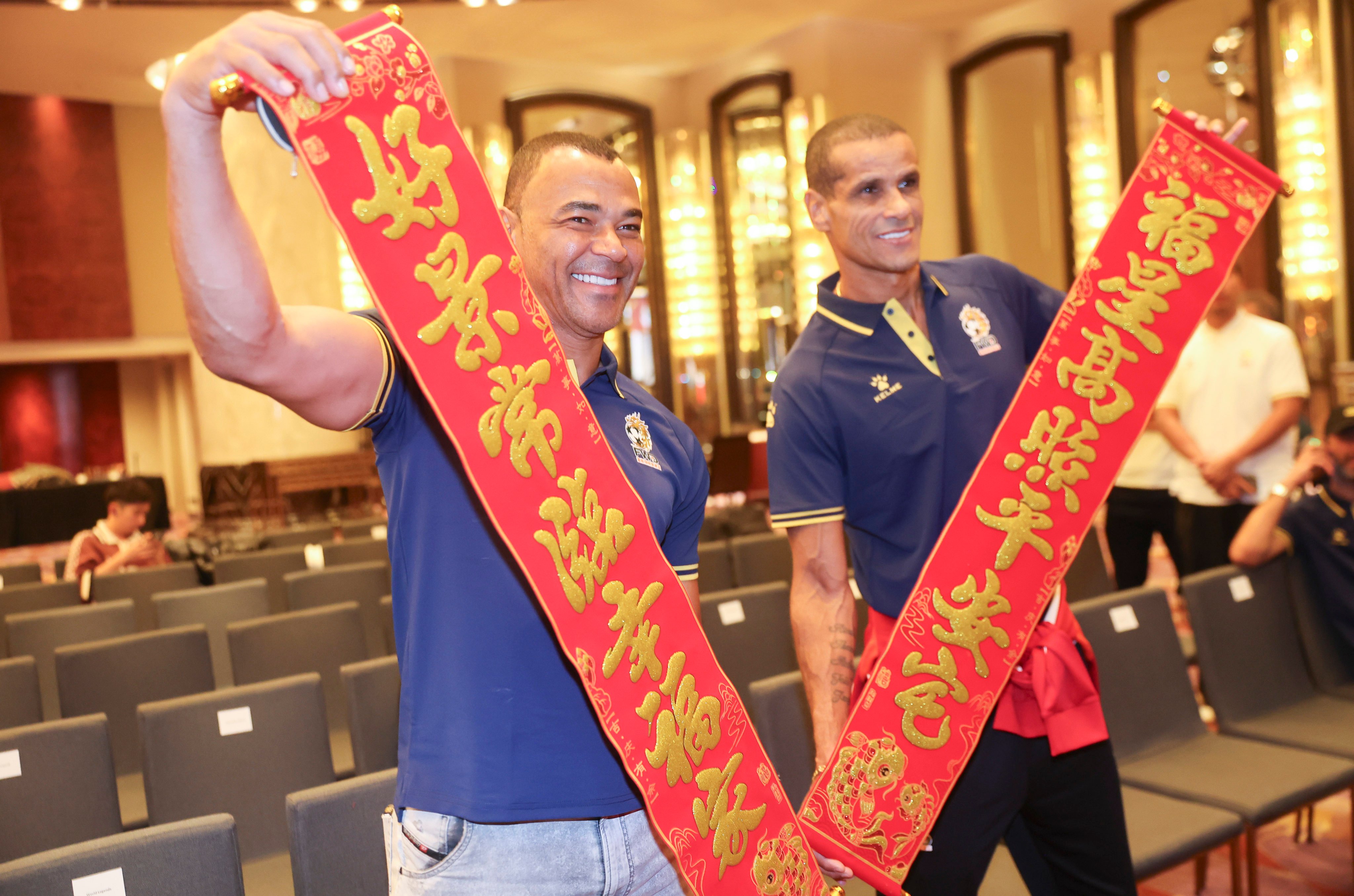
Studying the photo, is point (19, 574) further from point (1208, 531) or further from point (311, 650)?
point (1208, 531)

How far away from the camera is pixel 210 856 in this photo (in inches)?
67.4

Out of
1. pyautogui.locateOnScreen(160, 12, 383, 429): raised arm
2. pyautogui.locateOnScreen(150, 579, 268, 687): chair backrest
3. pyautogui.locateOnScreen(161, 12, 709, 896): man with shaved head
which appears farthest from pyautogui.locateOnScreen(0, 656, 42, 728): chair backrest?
pyautogui.locateOnScreen(160, 12, 383, 429): raised arm

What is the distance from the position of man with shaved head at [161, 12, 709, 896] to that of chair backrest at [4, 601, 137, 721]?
2.92 meters

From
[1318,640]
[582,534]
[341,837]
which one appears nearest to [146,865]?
[341,837]

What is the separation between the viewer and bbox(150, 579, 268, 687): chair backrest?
12.7 feet

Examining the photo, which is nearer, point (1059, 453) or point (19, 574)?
point (1059, 453)

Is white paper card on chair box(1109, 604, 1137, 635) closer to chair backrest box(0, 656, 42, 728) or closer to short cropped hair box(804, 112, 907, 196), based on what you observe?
short cropped hair box(804, 112, 907, 196)

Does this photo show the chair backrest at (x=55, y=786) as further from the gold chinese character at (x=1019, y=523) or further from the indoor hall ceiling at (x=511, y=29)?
the indoor hall ceiling at (x=511, y=29)

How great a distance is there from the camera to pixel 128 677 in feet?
10.3

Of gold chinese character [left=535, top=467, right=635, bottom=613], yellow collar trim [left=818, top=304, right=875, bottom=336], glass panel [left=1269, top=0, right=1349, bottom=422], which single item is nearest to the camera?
gold chinese character [left=535, top=467, right=635, bottom=613]

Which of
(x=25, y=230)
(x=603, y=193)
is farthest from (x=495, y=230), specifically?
(x=25, y=230)

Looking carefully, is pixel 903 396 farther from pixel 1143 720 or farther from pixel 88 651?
pixel 88 651

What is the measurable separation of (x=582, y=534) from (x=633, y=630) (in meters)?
0.14

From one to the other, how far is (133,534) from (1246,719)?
4.76m
